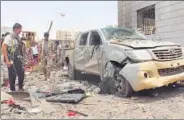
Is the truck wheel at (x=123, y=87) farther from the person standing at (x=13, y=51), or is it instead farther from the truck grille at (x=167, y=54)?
the person standing at (x=13, y=51)

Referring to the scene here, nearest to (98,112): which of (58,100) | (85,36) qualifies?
(58,100)

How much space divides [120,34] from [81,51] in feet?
4.76

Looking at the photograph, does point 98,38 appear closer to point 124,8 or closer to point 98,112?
point 98,112

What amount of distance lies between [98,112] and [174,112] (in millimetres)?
1329

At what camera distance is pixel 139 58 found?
7.35 meters

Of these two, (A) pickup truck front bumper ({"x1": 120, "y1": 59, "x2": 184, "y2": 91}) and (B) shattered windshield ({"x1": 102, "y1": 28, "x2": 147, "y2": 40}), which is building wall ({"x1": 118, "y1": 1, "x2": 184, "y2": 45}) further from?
(A) pickup truck front bumper ({"x1": 120, "y1": 59, "x2": 184, "y2": 91})

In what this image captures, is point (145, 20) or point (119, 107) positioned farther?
point (145, 20)

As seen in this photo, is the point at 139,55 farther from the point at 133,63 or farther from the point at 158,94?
the point at 158,94

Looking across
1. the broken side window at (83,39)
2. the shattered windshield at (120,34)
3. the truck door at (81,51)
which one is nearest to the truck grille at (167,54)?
the shattered windshield at (120,34)

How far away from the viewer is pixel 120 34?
9305mm

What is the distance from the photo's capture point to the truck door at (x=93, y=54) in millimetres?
8930

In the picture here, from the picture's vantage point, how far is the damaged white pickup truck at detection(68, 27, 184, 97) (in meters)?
7.22

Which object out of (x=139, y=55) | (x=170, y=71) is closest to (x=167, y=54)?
(x=170, y=71)

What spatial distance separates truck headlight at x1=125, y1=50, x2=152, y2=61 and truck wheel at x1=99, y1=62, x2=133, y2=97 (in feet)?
1.68
